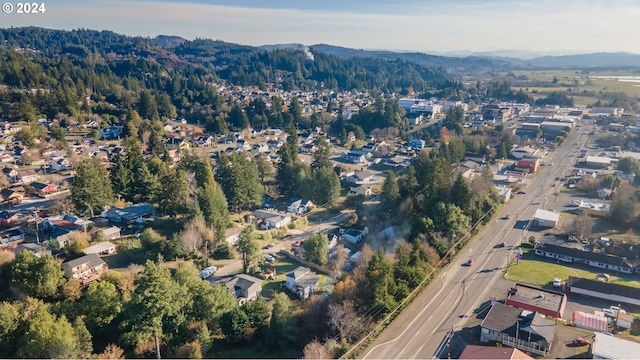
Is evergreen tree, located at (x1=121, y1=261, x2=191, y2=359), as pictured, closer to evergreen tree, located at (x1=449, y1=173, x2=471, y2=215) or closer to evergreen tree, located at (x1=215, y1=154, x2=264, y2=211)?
evergreen tree, located at (x1=215, y1=154, x2=264, y2=211)

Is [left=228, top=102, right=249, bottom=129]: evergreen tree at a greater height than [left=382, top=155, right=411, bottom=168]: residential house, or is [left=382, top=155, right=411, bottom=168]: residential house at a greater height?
[left=228, top=102, right=249, bottom=129]: evergreen tree

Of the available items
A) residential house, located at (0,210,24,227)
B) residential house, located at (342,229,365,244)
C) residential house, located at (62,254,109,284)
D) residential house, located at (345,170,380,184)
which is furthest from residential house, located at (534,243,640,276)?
residential house, located at (0,210,24,227)

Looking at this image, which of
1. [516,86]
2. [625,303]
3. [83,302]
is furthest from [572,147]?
[516,86]

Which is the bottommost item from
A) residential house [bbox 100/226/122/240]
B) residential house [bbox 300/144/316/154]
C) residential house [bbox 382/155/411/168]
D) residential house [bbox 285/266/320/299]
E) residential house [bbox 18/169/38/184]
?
residential house [bbox 285/266/320/299]

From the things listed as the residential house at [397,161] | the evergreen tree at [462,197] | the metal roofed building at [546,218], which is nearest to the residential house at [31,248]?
the evergreen tree at [462,197]

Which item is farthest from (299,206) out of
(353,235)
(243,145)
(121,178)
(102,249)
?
(243,145)

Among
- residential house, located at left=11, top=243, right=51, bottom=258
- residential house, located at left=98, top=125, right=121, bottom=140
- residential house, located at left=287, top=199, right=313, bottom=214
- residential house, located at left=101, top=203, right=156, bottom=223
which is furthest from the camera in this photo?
residential house, located at left=98, top=125, right=121, bottom=140

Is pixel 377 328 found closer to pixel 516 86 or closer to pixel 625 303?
pixel 625 303

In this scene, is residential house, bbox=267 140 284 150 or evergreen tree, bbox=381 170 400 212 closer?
evergreen tree, bbox=381 170 400 212
